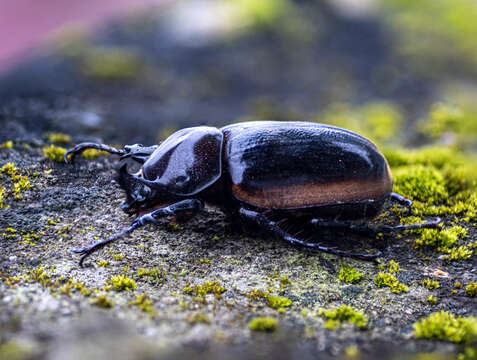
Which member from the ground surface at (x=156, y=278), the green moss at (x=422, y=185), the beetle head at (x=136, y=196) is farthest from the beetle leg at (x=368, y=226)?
the beetle head at (x=136, y=196)

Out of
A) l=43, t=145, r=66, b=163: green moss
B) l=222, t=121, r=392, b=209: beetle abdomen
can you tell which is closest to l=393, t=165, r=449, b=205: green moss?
l=222, t=121, r=392, b=209: beetle abdomen

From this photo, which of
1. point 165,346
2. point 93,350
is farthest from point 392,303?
point 93,350

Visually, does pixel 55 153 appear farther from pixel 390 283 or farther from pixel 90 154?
pixel 390 283

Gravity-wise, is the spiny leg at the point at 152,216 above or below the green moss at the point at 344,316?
above

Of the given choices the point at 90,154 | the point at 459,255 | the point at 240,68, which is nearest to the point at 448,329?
the point at 459,255

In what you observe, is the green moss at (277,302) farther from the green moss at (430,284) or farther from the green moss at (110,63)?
the green moss at (110,63)
